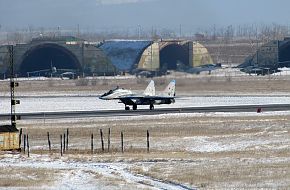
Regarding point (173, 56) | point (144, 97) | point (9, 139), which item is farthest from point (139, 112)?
point (173, 56)

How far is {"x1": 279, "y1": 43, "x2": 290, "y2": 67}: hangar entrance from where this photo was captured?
178 metres

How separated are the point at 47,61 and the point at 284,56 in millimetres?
51803

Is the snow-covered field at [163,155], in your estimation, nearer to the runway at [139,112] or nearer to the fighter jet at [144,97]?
the runway at [139,112]

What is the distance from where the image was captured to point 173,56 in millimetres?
183875

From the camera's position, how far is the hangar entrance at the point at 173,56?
17512 cm

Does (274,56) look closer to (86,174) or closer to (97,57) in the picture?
(97,57)

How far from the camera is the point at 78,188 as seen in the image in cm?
3678

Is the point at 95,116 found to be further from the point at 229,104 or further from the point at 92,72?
the point at 92,72

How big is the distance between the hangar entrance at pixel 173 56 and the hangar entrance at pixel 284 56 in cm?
2040

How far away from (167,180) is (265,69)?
130296 mm

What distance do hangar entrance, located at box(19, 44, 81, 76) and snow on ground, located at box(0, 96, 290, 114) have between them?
54.3 metres

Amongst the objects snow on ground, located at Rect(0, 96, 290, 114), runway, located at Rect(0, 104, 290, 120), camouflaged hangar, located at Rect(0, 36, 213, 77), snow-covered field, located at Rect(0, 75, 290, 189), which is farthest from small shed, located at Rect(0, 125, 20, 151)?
camouflaged hangar, located at Rect(0, 36, 213, 77)

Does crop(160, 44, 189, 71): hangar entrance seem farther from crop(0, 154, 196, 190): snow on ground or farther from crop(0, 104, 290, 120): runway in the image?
crop(0, 154, 196, 190): snow on ground

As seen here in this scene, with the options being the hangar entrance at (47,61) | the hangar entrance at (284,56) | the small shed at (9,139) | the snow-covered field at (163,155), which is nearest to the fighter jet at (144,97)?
the snow-covered field at (163,155)
